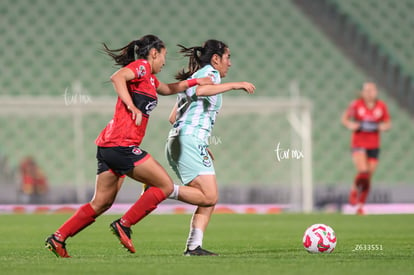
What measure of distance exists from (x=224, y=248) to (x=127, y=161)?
1635mm

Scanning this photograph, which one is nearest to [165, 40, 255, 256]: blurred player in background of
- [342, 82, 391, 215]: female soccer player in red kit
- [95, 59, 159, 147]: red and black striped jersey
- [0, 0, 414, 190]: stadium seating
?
[95, 59, 159, 147]: red and black striped jersey

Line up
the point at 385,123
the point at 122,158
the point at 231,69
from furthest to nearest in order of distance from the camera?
the point at 231,69 < the point at 385,123 < the point at 122,158

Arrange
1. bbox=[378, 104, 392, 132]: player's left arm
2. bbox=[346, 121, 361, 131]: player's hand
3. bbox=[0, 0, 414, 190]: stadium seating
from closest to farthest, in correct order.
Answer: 1. bbox=[346, 121, 361, 131]: player's hand
2. bbox=[378, 104, 392, 132]: player's left arm
3. bbox=[0, 0, 414, 190]: stadium seating

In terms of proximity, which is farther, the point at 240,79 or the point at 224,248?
the point at 240,79

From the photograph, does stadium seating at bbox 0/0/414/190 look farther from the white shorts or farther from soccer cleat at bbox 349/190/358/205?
the white shorts

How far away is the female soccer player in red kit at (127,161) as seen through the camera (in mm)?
6422

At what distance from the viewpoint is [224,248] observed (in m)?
7.63

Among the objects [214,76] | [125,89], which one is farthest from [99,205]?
[214,76]

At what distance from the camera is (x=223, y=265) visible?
573 centimetres

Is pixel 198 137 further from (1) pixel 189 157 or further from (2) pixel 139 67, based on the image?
(2) pixel 139 67

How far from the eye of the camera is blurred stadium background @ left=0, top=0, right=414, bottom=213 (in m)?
15.8

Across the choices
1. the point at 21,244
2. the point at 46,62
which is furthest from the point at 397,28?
the point at 21,244

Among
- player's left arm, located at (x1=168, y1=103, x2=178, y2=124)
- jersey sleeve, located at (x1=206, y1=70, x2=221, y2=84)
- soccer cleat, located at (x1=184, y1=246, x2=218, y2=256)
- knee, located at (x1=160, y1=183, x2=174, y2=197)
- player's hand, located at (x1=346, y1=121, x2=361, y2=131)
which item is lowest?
soccer cleat, located at (x1=184, y1=246, x2=218, y2=256)

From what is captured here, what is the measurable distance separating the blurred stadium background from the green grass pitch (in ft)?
10.6
